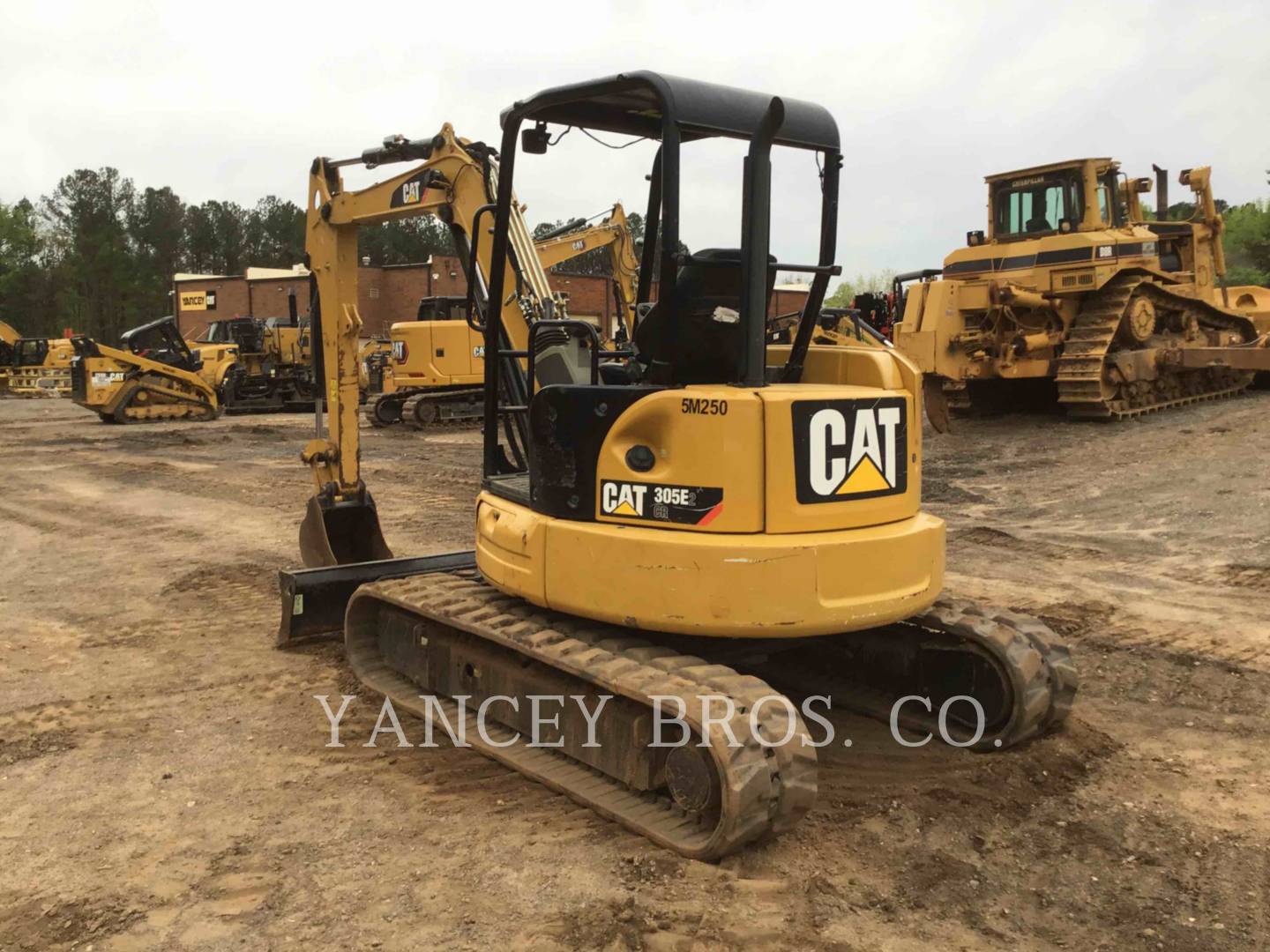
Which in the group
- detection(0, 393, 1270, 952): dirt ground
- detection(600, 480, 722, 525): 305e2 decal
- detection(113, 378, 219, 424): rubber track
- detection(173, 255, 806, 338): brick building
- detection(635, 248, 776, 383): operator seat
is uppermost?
detection(173, 255, 806, 338): brick building

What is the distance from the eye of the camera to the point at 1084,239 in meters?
16.1

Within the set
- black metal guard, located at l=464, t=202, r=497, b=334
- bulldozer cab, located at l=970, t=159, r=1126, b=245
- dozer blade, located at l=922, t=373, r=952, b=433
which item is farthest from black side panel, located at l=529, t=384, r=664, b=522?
bulldozer cab, located at l=970, t=159, r=1126, b=245

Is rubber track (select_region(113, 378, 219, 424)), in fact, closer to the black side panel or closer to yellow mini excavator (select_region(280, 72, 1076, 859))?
yellow mini excavator (select_region(280, 72, 1076, 859))

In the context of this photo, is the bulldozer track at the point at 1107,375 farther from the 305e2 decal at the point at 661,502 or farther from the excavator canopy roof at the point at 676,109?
the 305e2 decal at the point at 661,502

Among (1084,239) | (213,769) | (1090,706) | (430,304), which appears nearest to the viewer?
(213,769)

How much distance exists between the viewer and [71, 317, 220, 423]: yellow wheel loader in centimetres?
2309

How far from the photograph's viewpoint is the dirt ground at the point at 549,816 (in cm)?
346

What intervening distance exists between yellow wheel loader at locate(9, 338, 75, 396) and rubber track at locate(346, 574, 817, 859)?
3401cm

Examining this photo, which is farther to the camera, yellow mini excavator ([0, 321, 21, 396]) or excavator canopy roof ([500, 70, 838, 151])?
yellow mini excavator ([0, 321, 21, 396])

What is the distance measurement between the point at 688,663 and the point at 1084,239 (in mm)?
14271

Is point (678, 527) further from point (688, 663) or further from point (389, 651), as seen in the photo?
point (389, 651)

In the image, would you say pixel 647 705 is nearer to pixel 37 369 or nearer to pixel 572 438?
pixel 572 438

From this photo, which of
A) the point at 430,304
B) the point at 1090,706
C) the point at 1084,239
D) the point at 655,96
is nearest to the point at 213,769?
the point at 655,96

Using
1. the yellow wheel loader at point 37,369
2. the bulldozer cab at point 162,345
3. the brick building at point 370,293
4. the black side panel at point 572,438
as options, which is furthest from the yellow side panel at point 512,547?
the brick building at point 370,293
